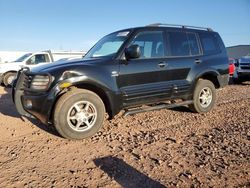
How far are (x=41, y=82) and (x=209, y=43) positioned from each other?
13.5ft

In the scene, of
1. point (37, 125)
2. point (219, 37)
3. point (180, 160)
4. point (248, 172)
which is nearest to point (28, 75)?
point (37, 125)

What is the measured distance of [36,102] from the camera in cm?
439

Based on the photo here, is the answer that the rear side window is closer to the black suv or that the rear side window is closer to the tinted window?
the black suv

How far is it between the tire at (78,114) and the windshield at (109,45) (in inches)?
39.8

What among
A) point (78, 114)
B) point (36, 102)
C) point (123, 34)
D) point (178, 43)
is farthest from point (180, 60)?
point (36, 102)

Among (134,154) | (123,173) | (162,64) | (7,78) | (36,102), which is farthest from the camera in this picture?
(7,78)

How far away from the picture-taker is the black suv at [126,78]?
4.45m

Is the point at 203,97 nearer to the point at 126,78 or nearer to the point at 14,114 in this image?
the point at 126,78

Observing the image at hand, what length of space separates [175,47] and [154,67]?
0.84 m

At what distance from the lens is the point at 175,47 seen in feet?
19.4

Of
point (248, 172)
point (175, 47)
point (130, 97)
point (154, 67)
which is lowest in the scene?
point (248, 172)

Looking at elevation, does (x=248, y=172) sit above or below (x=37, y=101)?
below

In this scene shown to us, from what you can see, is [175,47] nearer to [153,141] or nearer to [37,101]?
[153,141]

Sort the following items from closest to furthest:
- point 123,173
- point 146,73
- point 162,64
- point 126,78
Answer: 1. point 123,173
2. point 126,78
3. point 146,73
4. point 162,64
